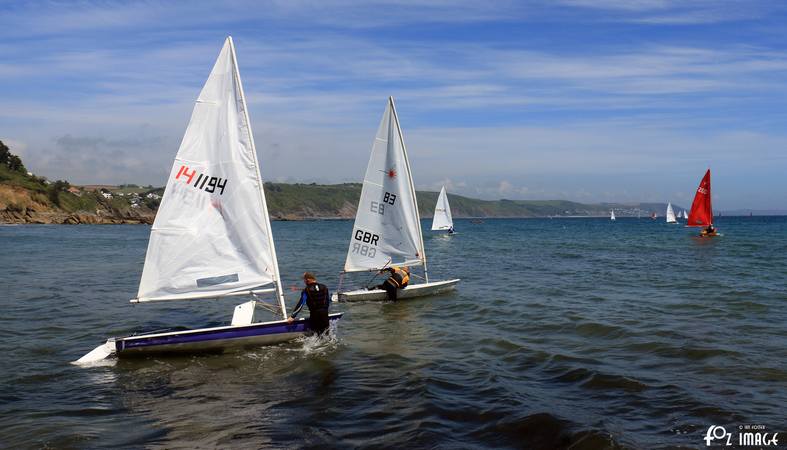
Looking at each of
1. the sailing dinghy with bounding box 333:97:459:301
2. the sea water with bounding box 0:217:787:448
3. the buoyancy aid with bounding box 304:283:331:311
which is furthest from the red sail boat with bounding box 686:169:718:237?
the buoyancy aid with bounding box 304:283:331:311

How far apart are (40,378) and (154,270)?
3.46 metres

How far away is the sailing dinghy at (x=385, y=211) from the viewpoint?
25.5 metres

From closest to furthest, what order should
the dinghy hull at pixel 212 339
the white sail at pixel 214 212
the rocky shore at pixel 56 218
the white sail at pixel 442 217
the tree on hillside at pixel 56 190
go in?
the dinghy hull at pixel 212 339, the white sail at pixel 214 212, the white sail at pixel 442 217, the rocky shore at pixel 56 218, the tree on hillside at pixel 56 190

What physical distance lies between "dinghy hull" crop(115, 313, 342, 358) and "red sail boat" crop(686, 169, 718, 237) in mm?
62382

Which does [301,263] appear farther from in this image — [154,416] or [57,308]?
[154,416]

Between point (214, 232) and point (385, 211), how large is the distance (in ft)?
36.1

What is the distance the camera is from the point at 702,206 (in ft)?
229

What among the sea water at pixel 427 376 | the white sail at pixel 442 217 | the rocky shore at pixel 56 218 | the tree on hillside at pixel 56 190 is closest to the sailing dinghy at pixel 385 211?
the sea water at pixel 427 376

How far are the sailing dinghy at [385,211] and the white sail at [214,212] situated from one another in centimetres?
969

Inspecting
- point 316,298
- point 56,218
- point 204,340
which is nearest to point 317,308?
point 316,298

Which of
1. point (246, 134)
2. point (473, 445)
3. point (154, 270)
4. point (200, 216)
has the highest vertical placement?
point (246, 134)

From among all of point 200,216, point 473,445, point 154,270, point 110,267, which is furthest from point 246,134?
point 110,267

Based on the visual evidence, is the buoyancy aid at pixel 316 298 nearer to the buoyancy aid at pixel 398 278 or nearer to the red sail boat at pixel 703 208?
the buoyancy aid at pixel 398 278

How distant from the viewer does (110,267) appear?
4066cm
